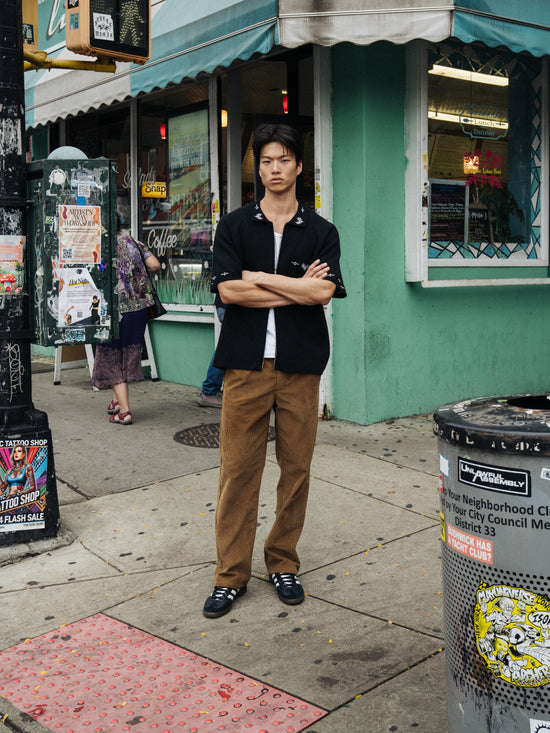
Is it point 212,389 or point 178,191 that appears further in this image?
point 178,191

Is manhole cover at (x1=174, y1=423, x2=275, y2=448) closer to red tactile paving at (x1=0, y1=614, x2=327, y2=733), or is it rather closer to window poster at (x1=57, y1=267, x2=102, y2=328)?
window poster at (x1=57, y1=267, x2=102, y2=328)

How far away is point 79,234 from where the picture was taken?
4.49 metres

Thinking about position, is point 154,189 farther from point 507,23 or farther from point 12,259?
point 12,259

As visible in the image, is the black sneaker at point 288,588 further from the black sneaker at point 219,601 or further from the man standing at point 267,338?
Answer: the black sneaker at point 219,601

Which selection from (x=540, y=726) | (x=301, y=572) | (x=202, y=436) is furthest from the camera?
(x=202, y=436)

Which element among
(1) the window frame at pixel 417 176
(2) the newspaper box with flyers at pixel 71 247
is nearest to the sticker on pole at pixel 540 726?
(2) the newspaper box with flyers at pixel 71 247

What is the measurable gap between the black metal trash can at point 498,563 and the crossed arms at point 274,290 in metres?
Answer: 1.33

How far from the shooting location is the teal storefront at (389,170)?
A: 6.27 metres

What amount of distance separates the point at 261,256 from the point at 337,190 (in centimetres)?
335

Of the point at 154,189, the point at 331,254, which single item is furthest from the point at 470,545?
the point at 154,189

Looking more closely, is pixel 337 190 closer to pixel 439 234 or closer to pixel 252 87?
pixel 439 234

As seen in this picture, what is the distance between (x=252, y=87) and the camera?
383 inches

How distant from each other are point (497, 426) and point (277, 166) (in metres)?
1.85

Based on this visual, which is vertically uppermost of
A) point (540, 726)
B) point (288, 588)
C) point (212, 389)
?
point (212, 389)
